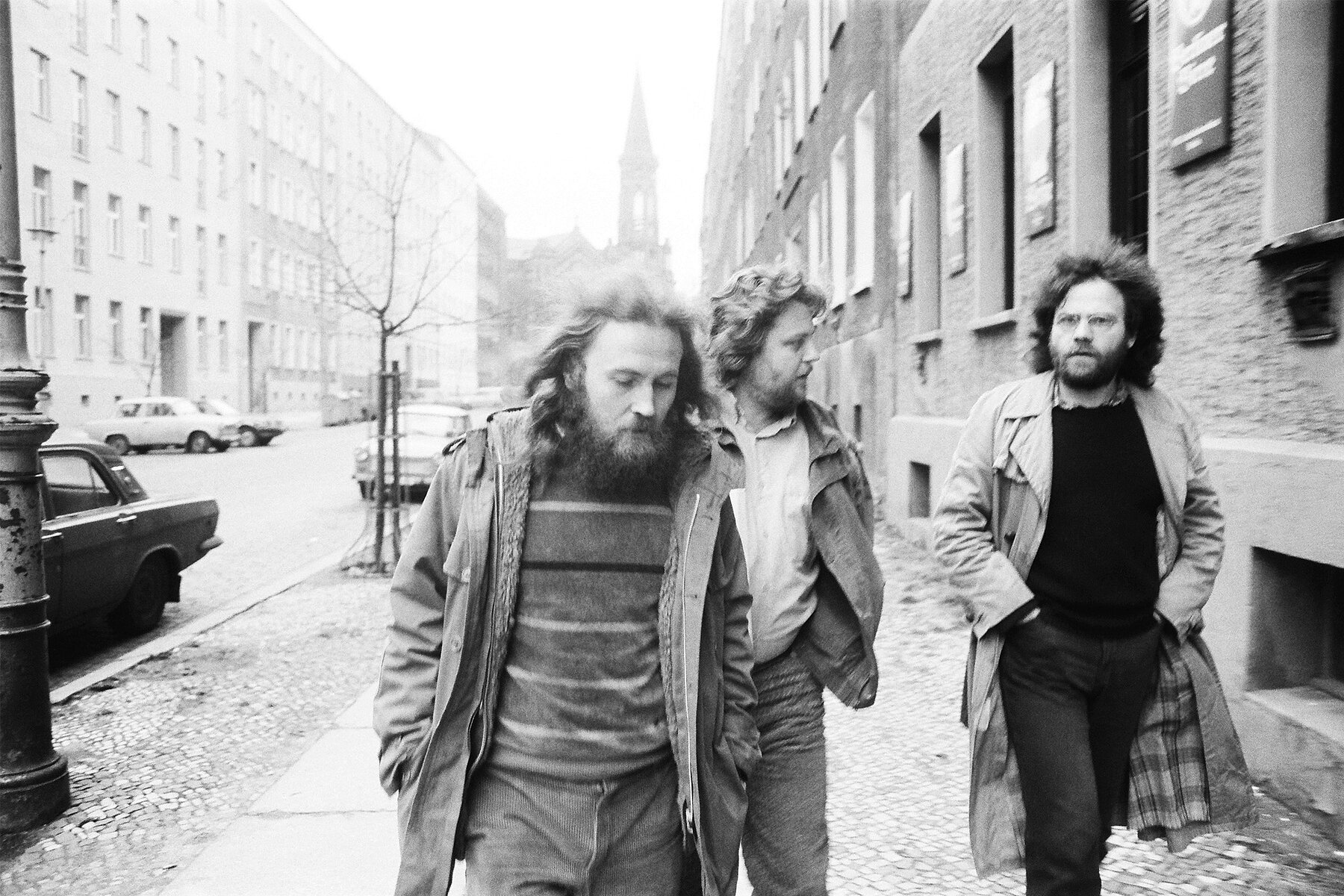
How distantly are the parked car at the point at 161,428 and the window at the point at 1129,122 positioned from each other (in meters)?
28.8

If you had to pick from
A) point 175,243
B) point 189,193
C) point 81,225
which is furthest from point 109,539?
point 189,193

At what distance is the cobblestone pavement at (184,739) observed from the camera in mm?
4238

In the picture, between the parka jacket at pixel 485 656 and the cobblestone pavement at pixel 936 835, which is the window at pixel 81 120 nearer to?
the cobblestone pavement at pixel 936 835

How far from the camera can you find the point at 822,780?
9.01 feet

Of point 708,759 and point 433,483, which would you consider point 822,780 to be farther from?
point 433,483

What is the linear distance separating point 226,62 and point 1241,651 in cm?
5049

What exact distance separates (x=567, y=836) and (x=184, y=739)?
4298mm

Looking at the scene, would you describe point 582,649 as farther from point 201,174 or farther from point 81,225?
point 201,174

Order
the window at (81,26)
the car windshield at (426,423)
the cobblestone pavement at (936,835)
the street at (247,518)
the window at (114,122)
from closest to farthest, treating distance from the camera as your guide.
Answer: the cobblestone pavement at (936,835) → the street at (247,518) → the car windshield at (426,423) → the window at (81,26) → the window at (114,122)

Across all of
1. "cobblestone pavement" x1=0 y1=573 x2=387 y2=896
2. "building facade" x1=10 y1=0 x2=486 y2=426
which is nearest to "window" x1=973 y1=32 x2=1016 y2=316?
"cobblestone pavement" x1=0 y1=573 x2=387 y2=896

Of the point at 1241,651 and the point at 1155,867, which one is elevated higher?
the point at 1241,651

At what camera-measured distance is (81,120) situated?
35.5 metres

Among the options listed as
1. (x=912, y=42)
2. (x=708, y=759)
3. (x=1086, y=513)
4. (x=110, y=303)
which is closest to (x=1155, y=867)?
(x=1086, y=513)

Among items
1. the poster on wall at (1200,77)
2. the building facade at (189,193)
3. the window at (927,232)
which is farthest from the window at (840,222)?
the poster on wall at (1200,77)
